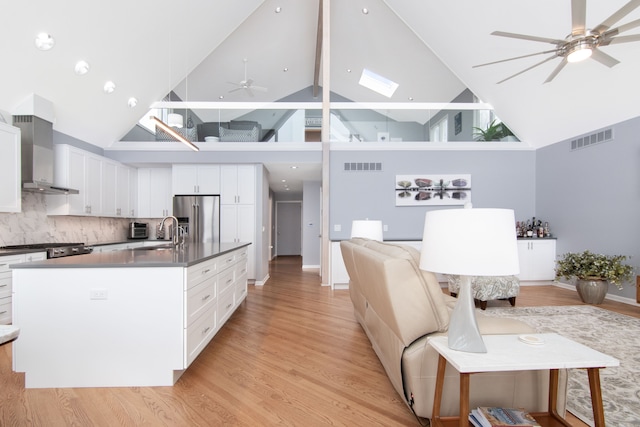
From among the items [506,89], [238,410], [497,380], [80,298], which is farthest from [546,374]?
[506,89]

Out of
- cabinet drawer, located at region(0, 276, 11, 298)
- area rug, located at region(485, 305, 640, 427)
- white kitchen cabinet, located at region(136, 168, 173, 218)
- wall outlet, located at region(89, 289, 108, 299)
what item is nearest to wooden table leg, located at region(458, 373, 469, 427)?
area rug, located at region(485, 305, 640, 427)

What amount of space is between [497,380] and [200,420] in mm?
1660

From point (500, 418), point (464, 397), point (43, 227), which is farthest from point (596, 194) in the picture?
point (43, 227)

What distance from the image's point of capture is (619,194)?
4520 millimetres

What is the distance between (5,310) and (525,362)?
459 cm

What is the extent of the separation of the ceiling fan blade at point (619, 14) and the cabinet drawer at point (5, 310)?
596 centimetres

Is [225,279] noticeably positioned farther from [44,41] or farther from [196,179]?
[44,41]

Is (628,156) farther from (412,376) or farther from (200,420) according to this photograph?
(200,420)

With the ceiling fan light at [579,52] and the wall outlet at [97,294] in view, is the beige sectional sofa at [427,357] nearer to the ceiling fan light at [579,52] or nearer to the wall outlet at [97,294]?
the wall outlet at [97,294]

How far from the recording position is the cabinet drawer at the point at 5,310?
10.6ft

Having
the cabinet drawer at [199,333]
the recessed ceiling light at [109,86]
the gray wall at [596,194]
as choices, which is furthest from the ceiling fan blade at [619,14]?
the recessed ceiling light at [109,86]

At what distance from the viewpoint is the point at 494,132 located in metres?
6.08

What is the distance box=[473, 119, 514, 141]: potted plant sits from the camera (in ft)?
19.9

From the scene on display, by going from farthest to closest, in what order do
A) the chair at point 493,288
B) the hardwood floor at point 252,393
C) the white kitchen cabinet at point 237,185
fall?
1. the white kitchen cabinet at point 237,185
2. the chair at point 493,288
3. the hardwood floor at point 252,393
